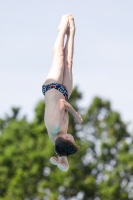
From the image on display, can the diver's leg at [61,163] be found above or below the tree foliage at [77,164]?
below

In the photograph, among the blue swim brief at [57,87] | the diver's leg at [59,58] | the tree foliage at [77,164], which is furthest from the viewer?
the tree foliage at [77,164]

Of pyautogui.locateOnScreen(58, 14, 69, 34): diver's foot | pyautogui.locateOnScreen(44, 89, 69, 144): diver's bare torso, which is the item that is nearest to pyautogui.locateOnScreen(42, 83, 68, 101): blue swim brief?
pyautogui.locateOnScreen(44, 89, 69, 144): diver's bare torso

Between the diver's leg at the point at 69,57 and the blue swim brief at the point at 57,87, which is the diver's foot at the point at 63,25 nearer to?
the diver's leg at the point at 69,57

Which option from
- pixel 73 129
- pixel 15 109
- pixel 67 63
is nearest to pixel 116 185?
pixel 73 129

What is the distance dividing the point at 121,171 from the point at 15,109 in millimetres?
8197

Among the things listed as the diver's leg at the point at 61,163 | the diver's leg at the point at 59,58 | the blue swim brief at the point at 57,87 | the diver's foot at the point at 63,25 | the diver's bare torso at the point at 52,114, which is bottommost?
the diver's leg at the point at 61,163

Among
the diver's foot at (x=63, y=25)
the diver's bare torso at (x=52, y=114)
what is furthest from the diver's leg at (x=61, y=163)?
the diver's foot at (x=63, y=25)

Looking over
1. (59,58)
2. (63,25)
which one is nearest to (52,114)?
(59,58)

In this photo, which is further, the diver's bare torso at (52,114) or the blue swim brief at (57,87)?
the blue swim brief at (57,87)

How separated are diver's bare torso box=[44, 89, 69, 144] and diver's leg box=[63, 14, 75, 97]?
332mm

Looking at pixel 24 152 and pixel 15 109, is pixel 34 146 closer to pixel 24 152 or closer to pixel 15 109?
pixel 24 152

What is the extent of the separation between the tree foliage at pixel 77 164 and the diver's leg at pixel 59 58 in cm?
2047

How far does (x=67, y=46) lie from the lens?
11.7 metres

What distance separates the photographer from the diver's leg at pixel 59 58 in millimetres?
11344
